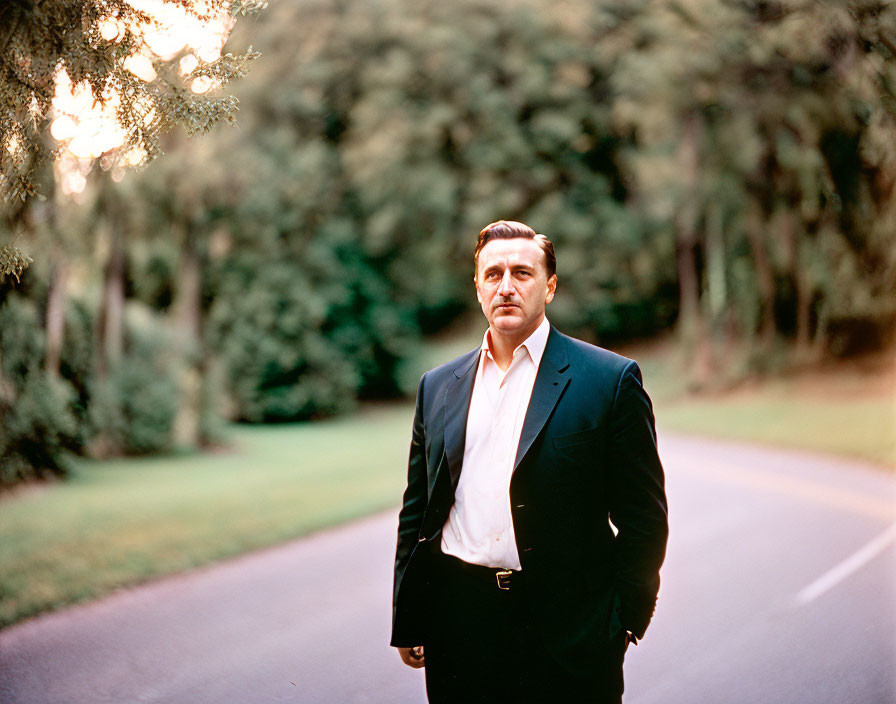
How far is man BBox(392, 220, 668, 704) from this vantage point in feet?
9.27

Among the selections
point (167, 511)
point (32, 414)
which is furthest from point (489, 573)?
point (32, 414)

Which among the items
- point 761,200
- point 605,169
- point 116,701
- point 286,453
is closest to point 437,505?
point 116,701

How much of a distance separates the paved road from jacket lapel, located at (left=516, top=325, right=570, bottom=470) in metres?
2.54

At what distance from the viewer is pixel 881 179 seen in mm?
9938

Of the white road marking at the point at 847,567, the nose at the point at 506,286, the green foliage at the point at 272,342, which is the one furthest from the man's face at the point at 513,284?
the green foliage at the point at 272,342

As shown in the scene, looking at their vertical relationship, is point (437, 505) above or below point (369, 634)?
above

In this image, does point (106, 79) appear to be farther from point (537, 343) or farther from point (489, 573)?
point (489, 573)

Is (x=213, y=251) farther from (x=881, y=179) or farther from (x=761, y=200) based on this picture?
(x=881, y=179)

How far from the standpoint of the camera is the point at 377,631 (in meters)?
5.77

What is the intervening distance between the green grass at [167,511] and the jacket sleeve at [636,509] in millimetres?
5289

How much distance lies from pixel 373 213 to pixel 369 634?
2311 cm

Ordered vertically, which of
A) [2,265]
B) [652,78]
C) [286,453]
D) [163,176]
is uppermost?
[652,78]

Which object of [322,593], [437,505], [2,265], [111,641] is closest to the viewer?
[437,505]

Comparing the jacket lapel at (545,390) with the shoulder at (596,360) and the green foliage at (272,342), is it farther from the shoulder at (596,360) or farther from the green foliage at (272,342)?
the green foliage at (272,342)
